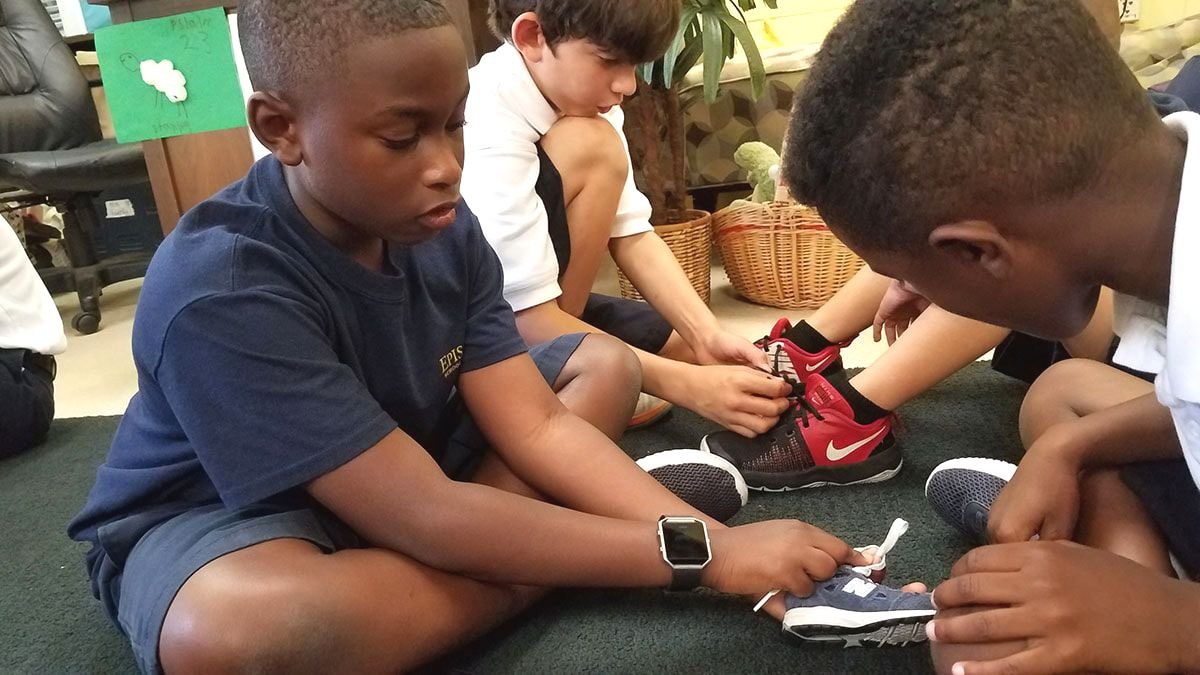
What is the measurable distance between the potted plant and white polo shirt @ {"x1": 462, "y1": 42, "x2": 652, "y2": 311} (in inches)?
23.5

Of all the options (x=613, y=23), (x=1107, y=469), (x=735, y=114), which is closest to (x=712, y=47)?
(x=735, y=114)

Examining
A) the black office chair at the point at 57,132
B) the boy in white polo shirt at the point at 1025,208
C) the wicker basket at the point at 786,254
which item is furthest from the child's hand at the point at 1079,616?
the black office chair at the point at 57,132

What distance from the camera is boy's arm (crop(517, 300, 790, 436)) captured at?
997 mm

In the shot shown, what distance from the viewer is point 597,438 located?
0.81m

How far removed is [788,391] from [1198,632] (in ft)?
1.72

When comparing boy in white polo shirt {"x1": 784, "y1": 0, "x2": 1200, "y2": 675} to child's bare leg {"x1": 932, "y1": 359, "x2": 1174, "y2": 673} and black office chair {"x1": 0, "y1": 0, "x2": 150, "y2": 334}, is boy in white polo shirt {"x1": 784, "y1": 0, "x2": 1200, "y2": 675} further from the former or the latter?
black office chair {"x1": 0, "y1": 0, "x2": 150, "y2": 334}

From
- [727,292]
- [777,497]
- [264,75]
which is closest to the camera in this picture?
[264,75]

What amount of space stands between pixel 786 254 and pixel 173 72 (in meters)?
1.11

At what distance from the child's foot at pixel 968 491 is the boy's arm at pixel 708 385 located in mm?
201

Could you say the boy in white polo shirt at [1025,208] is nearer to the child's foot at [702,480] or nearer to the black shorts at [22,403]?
the child's foot at [702,480]

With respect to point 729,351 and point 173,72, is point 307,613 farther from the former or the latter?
point 173,72

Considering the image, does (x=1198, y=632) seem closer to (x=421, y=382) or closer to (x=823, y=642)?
(x=823, y=642)

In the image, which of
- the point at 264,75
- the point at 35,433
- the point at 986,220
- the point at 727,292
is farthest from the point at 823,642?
the point at 727,292

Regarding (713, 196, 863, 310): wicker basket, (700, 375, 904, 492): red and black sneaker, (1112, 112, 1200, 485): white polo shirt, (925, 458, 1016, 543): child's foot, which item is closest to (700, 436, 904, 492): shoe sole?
(700, 375, 904, 492): red and black sneaker
